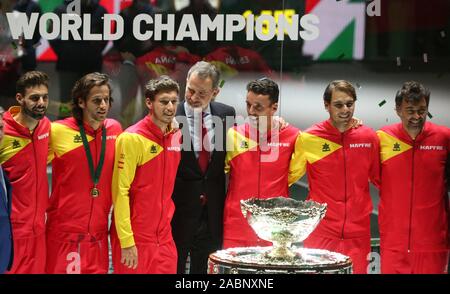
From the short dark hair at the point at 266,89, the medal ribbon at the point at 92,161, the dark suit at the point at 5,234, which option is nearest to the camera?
the dark suit at the point at 5,234

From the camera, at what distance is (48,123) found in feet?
21.9

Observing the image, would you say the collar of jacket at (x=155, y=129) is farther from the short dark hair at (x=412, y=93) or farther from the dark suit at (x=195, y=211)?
the short dark hair at (x=412, y=93)

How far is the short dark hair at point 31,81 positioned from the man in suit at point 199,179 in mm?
911

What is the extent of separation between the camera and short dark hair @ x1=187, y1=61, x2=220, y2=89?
→ 22.9 feet

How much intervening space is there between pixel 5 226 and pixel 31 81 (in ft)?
3.29

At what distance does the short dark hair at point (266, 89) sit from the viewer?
6.94m

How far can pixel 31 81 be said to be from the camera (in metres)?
6.70

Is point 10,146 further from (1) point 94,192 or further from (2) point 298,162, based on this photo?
(2) point 298,162

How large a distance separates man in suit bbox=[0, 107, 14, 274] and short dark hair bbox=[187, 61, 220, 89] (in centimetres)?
141

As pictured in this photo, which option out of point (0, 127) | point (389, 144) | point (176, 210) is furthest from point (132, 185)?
point (389, 144)

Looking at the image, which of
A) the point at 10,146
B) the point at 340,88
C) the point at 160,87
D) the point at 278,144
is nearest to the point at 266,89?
the point at 278,144

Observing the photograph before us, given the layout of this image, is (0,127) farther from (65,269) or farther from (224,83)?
(224,83)

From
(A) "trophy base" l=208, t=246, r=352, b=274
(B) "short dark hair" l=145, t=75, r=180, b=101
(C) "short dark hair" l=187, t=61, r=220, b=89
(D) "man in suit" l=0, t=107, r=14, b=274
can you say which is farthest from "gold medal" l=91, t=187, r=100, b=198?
(A) "trophy base" l=208, t=246, r=352, b=274

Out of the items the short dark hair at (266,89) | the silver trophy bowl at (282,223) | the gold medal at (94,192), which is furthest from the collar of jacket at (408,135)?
the gold medal at (94,192)
